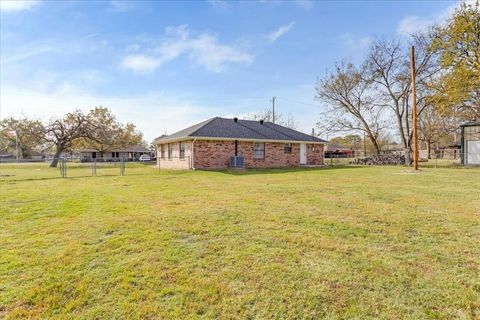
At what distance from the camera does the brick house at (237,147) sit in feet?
58.7

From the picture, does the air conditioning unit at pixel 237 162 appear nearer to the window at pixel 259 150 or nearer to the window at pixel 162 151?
the window at pixel 259 150

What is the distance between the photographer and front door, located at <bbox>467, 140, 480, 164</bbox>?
21.0 metres

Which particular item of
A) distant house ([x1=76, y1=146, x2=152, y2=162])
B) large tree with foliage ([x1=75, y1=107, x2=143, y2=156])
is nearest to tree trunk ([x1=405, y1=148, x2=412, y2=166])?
large tree with foliage ([x1=75, y1=107, x2=143, y2=156])

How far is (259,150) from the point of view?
20.0 meters

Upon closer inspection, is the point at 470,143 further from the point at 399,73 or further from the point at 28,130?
the point at 28,130

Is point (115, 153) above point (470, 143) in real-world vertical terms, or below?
above

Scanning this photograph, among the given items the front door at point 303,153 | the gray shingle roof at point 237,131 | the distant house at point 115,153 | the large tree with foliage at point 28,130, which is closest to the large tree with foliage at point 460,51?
the gray shingle roof at point 237,131

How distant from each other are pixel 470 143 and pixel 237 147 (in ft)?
59.4

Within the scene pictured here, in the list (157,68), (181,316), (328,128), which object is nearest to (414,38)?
(328,128)

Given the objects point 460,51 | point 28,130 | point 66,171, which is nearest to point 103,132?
point 28,130

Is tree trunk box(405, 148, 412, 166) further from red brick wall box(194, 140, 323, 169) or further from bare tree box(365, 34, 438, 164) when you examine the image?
red brick wall box(194, 140, 323, 169)

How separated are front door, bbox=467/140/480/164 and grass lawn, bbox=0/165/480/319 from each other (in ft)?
66.6

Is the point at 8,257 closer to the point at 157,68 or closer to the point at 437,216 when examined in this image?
the point at 437,216

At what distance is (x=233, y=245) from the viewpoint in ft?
12.0
